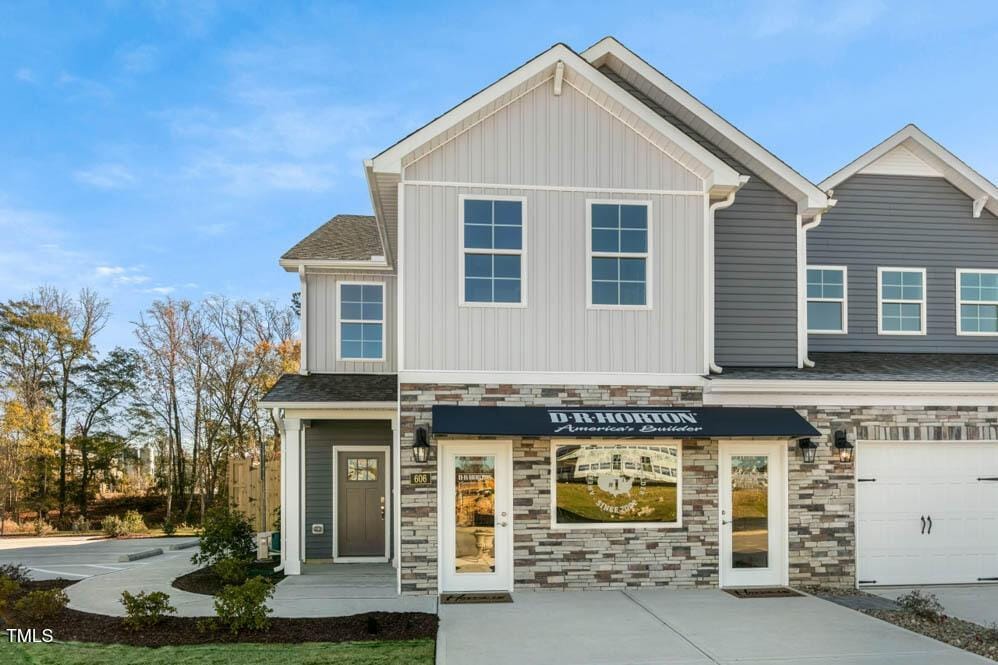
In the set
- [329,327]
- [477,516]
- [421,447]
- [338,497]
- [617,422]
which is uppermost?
[329,327]

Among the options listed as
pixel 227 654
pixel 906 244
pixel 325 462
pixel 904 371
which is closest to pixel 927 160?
pixel 906 244

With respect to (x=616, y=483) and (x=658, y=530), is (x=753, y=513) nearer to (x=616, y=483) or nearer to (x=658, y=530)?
(x=658, y=530)

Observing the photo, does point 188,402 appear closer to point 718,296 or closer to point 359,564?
point 359,564

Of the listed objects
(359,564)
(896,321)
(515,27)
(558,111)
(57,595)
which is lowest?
(359,564)

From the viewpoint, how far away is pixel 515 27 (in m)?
14.0

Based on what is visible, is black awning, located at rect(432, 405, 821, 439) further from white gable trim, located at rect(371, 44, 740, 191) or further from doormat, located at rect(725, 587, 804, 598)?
white gable trim, located at rect(371, 44, 740, 191)

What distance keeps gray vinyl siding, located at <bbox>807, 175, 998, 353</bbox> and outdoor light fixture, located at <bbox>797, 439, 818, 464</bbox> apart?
11.7ft

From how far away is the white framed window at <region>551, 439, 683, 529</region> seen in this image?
9.84m

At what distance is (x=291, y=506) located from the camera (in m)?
11.6

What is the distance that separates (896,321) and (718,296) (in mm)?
4476

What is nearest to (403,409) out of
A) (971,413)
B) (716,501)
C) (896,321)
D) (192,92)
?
(716,501)

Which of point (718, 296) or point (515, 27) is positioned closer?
point (718, 296)

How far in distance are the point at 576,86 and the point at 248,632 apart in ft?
27.0

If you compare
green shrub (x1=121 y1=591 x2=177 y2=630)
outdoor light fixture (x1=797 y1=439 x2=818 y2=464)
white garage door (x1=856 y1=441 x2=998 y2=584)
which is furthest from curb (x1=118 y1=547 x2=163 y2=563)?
white garage door (x1=856 y1=441 x2=998 y2=584)
